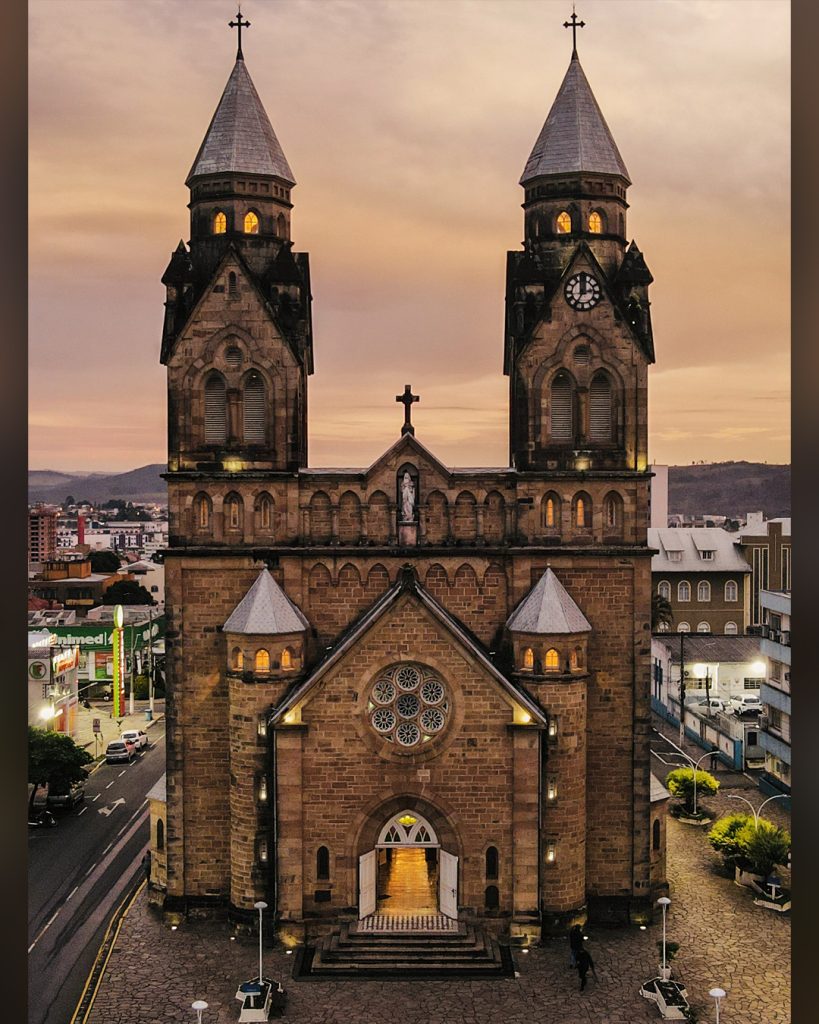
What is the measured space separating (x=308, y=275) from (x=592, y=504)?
1479cm

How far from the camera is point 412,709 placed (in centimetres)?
3528

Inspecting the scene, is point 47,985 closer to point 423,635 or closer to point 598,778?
point 423,635

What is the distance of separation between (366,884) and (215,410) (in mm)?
17899

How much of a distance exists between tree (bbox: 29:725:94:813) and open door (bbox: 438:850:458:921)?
2494 centimetres

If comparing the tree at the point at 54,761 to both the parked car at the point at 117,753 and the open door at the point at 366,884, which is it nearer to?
the parked car at the point at 117,753

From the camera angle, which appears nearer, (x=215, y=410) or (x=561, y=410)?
(x=561, y=410)

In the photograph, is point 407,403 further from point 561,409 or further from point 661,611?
point 661,611

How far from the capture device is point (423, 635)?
35000 mm

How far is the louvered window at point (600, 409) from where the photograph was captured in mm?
37875

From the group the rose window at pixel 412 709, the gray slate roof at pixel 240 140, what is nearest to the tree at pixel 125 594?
the gray slate roof at pixel 240 140

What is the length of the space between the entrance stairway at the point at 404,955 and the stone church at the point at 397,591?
93cm

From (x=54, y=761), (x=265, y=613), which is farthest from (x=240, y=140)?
(x=54, y=761)
